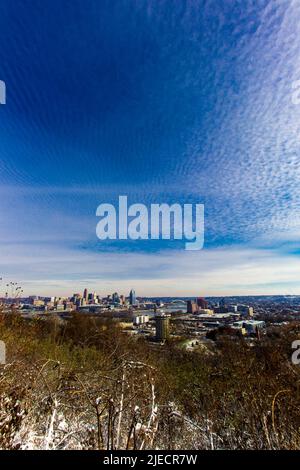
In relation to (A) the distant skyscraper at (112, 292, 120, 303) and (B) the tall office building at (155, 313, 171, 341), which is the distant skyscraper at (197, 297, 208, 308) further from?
(A) the distant skyscraper at (112, 292, 120, 303)

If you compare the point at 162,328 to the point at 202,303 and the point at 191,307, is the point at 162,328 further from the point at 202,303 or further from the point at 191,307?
the point at 191,307

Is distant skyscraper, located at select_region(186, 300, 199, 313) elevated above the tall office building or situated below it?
above

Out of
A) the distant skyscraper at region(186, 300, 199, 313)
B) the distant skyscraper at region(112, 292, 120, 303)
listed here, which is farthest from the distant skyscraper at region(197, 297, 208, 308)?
the distant skyscraper at region(112, 292, 120, 303)

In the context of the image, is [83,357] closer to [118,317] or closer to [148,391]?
[148,391]

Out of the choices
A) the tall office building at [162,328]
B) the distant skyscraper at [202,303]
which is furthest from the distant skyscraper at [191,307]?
the tall office building at [162,328]

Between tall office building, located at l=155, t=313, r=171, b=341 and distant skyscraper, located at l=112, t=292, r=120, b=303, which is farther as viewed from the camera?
distant skyscraper, located at l=112, t=292, r=120, b=303

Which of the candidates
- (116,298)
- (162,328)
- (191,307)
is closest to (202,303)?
(191,307)

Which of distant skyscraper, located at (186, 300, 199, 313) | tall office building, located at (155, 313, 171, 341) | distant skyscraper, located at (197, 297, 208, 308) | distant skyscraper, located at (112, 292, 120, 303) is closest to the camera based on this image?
tall office building, located at (155, 313, 171, 341)

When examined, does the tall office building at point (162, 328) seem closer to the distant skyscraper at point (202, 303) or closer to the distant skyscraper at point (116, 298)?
the distant skyscraper at point (202, 303)

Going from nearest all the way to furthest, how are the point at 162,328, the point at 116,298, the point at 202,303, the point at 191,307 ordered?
the point at 162,328
the point at 202,303
the point at 191,307
the point at 116,298

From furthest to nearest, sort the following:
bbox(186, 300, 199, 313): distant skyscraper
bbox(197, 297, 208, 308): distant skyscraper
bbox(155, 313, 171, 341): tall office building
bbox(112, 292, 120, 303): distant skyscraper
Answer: bbox(112, 292, 120, 303): distant skyscraper < bbox(186, 300, 199, 313): distant skyscraper < bbox(197, 297, 208, 308): distant skyscraper < bbox(155, 313, 171, 341): tall office building

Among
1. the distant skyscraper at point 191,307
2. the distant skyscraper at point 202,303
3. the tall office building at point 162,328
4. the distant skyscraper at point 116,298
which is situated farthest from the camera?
the distant skyscraper at point 116,298
